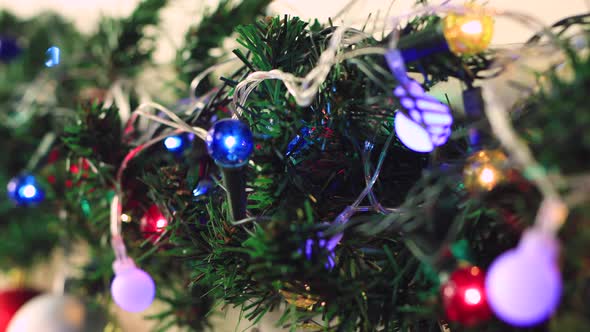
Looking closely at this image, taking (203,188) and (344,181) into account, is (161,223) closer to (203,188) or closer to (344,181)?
(203,188)

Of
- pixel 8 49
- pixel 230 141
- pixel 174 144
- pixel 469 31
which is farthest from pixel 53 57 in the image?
pixel 469 31

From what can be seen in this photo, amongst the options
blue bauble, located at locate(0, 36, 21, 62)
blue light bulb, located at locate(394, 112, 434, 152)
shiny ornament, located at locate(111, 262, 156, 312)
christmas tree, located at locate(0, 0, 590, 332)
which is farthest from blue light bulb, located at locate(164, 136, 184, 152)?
blue bauble, located at locate(0, 36, 21, 62)

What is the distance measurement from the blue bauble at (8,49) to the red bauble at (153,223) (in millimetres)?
474

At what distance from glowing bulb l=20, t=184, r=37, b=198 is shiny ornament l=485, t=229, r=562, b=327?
1.69ft

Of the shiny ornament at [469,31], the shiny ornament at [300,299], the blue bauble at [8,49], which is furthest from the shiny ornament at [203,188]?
the blue bauble at [8,49]

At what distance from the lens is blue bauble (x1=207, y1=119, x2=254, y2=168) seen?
1.09ft

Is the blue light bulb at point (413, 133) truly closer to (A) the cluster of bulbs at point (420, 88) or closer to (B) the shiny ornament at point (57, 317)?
(A) the cluster of bulbs at point (420, 88)

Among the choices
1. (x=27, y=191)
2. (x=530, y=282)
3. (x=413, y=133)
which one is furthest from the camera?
(x=27, y=191)

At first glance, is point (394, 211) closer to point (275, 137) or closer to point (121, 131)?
point (275, 137)

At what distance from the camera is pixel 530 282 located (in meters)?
0.20

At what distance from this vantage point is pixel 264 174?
1.19 feet

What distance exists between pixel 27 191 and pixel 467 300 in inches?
19.7

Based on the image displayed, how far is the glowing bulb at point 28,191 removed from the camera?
57cm

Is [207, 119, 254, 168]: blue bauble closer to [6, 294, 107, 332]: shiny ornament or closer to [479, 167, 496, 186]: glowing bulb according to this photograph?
[479, 167, 496, 186]: glowing bulb
